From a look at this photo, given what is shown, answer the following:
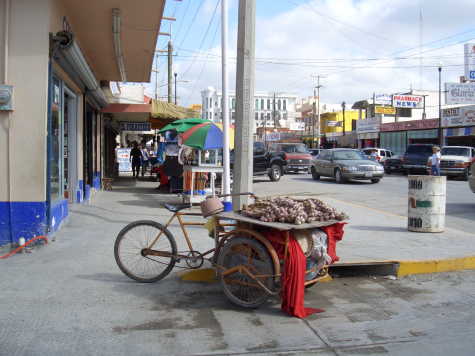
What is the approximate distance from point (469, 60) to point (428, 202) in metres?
39.7

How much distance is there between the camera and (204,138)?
13055 millimetres

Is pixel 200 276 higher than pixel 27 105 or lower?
lower

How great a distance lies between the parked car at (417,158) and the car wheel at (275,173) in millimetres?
9458

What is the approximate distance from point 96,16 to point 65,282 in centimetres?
608

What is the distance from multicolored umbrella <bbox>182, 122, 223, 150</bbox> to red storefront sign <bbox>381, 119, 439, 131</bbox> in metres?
33.9

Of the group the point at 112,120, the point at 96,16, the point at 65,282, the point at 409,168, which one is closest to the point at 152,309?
the point at 65,282

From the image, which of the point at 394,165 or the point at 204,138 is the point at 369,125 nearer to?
the point at 394,165

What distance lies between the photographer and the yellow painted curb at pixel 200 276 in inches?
249

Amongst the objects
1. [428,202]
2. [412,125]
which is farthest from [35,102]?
[412,125]

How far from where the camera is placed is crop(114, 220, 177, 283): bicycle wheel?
6.01 m

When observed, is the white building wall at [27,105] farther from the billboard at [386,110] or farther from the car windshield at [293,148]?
the billboard at [386,110]

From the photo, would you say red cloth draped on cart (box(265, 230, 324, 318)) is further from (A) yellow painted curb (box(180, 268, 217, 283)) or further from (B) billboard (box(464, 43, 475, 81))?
(B) billboard (box(464, 43, 475, 81))

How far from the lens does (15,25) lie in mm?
7520

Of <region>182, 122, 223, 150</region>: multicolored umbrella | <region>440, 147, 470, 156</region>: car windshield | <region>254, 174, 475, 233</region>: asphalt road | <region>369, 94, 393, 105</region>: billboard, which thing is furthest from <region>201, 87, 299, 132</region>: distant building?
<region>182, 122, 223, 150</region>: multicolored umbrella
